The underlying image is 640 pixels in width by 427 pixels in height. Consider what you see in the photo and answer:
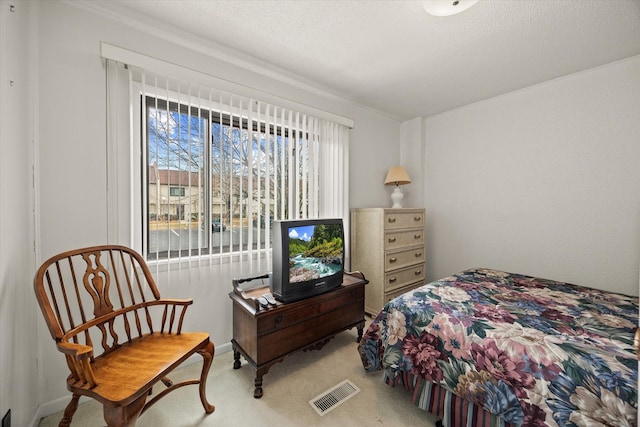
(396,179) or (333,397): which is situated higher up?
(396,179)

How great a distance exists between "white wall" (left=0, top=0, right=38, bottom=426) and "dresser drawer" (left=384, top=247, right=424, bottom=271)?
2718mm

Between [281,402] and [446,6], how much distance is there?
270 centimetres

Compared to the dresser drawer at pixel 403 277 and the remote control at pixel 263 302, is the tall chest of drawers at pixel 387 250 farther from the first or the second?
the remote control at pixel 263 302

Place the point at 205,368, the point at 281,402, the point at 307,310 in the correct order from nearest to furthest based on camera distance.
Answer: the point at 205,368
the point at 281,402
the point at 307,310

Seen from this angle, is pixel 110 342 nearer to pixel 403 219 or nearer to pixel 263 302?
pixel 263 302

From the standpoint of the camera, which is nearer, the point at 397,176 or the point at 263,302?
the point at 263,302

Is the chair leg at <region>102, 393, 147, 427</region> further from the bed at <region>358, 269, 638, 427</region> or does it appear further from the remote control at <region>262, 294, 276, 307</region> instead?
the bed at <region>358, 269, 638, 427</region>

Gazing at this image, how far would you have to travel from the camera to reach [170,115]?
6.21 ft

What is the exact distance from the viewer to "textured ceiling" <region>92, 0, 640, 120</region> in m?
1.63

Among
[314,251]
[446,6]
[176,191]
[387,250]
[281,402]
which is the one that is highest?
[446,6]

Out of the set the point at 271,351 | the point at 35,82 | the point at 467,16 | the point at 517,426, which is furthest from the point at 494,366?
the point at 35,82

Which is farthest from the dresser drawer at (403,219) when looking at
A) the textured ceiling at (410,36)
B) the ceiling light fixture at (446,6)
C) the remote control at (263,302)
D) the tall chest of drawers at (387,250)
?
the ceiling light fixture at (446,6)

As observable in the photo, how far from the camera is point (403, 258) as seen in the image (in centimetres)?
299

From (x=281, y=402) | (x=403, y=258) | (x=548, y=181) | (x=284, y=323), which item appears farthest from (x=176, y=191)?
(x=548, y=181)
